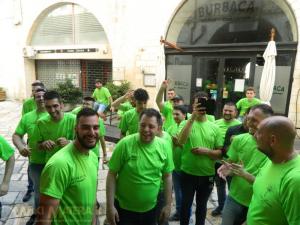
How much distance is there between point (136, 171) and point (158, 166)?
252 millimetres

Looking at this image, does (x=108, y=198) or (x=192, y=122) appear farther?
(x=192, y=122)

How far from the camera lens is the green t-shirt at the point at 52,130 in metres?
3.33

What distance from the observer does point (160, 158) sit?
2686 millimetres

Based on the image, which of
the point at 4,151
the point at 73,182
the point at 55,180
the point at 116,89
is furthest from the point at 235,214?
the point at 116,89

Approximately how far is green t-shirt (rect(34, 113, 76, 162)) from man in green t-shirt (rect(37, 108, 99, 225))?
3.85ft

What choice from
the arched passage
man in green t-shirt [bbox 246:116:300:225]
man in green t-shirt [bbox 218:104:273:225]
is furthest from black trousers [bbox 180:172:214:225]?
the arched passage

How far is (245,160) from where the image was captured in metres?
2.69

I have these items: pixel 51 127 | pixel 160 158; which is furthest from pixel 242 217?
pixel 51 127

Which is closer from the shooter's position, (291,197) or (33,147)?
(291,197)

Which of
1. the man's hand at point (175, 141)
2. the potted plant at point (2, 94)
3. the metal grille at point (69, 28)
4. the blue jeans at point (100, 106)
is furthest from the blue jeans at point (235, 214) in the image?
the potted plant at point (2, 94)

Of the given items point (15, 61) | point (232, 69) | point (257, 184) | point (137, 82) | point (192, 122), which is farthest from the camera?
point (15, 61)

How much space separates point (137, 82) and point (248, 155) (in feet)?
30.0

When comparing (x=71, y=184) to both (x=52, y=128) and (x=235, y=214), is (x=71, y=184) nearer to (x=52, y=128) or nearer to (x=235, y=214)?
(x=52, y=128)

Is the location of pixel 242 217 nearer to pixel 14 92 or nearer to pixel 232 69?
pixel 232 69
